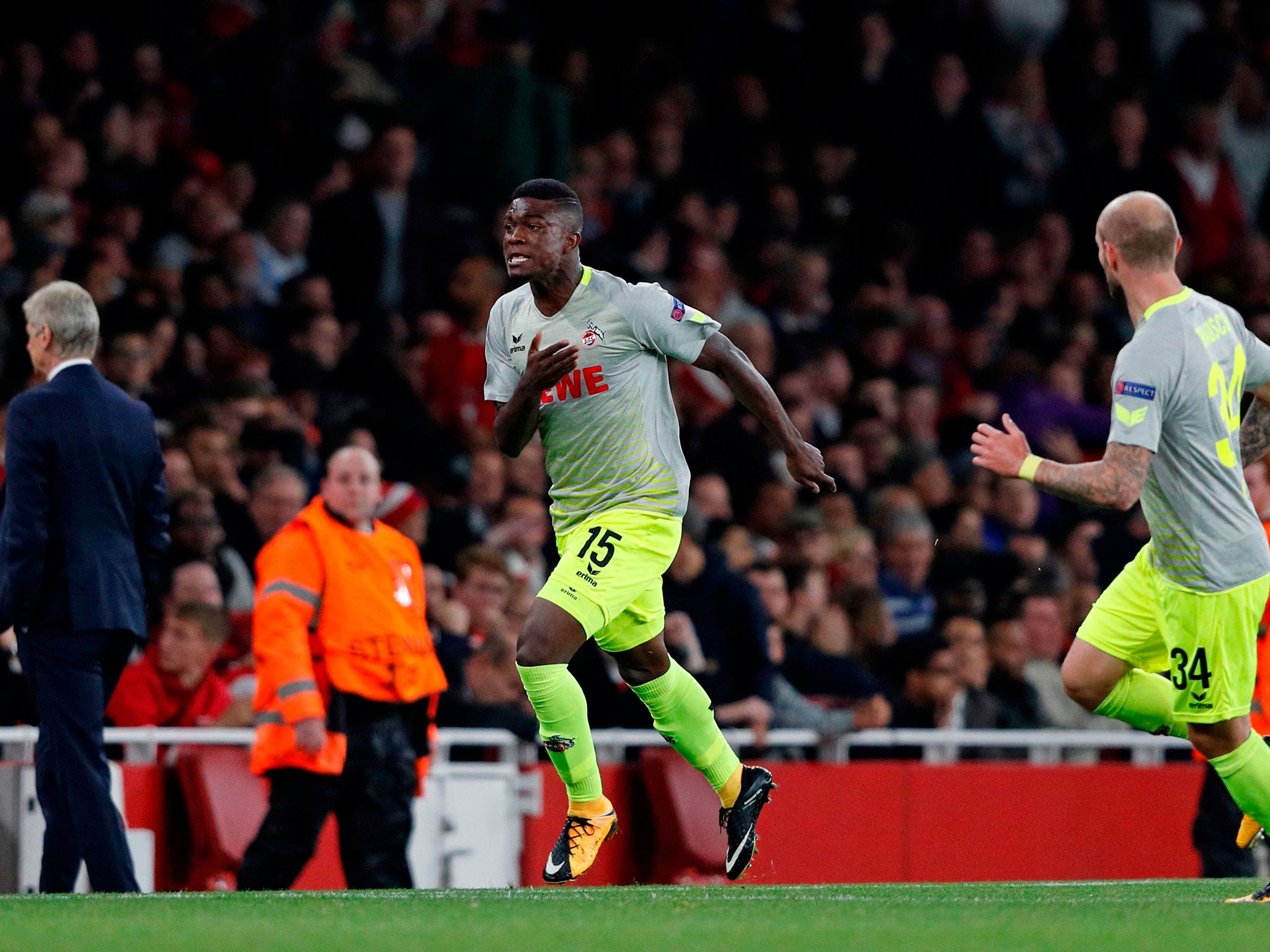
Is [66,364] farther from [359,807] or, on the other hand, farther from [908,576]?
[908,576]

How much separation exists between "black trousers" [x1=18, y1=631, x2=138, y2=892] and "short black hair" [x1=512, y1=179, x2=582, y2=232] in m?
2.26

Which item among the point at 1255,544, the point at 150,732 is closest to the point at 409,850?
the point at 150,732

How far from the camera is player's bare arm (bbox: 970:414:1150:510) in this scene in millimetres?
6871

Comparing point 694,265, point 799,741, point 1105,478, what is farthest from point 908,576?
point 1105,478

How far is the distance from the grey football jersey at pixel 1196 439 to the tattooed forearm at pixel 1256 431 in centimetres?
25

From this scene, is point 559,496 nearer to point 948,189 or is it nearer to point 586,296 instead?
point 586,296

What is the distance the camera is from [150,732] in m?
9.84

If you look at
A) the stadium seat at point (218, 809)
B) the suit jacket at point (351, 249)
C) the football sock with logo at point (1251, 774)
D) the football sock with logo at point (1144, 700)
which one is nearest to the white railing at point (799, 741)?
the stadium seat at point (218, 809)

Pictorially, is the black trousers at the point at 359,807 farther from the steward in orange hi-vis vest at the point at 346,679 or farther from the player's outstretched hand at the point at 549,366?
the player's outstretched hand at the point at 549,366

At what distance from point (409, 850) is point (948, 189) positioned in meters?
8.73

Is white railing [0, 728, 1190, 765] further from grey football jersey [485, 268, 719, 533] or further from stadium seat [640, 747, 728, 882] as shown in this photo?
grey football jersey [485, 268, 719, 533]

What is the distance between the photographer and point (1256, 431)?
7590 millimetres

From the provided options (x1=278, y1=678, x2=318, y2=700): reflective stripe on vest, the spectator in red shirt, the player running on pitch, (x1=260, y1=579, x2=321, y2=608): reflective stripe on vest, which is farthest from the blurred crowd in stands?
the player running on pitch

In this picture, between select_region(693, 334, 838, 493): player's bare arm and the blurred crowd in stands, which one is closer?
select_region(693, 334, 838, 493): player's bare arm
